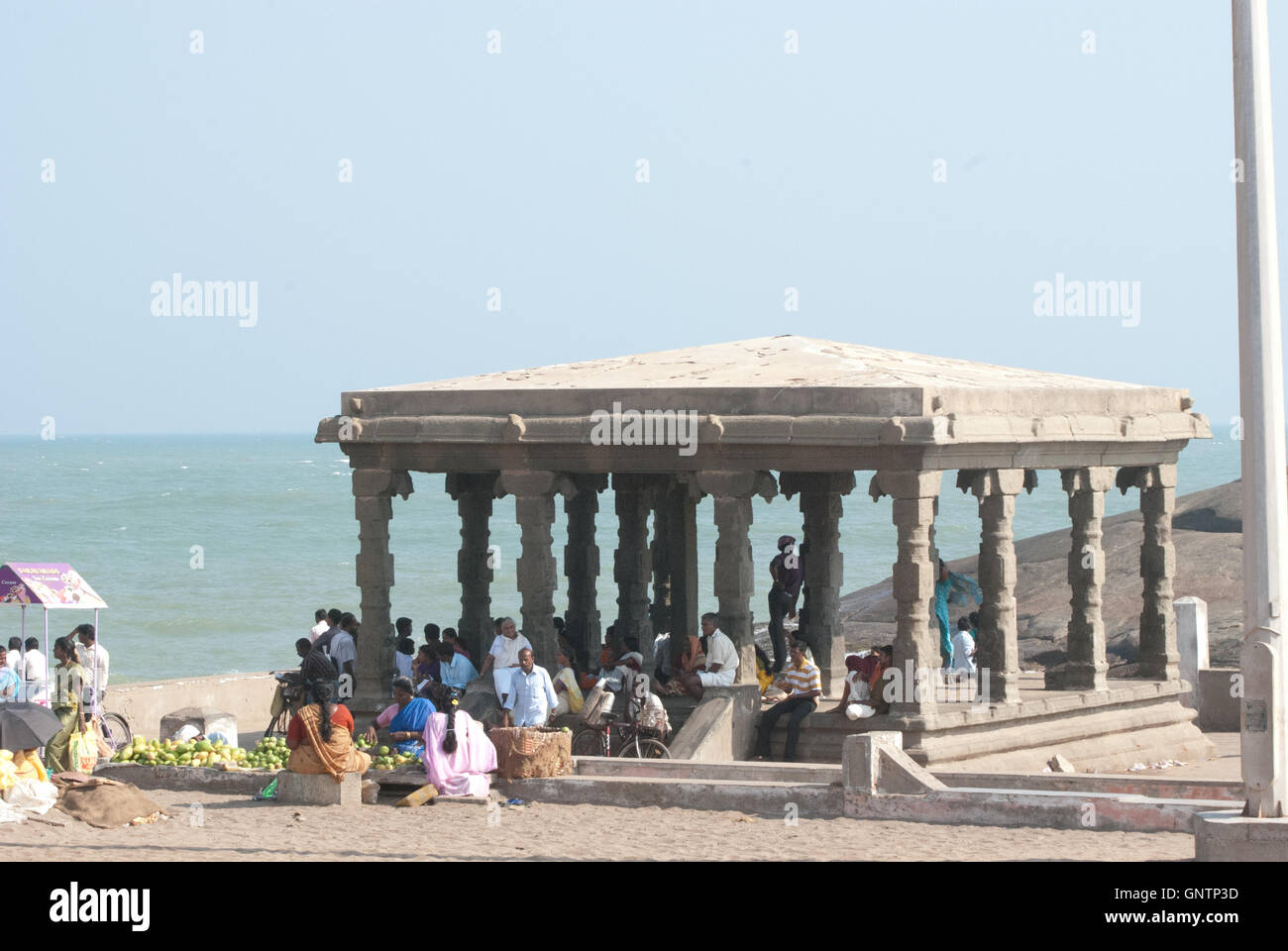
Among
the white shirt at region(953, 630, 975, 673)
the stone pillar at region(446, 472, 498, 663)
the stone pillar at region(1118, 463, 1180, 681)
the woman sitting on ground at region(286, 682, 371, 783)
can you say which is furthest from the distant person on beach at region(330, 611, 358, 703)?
the stone pillar at region(1118, 463, 1180, 681)

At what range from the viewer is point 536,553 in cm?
2216

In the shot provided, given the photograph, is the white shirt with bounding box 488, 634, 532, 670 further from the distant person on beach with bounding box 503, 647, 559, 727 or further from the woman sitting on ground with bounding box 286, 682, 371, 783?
the woman sitting on ground with bounding box 286, 682, 371, 783

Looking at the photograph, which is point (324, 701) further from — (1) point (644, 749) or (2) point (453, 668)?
(2) point (453, 668)

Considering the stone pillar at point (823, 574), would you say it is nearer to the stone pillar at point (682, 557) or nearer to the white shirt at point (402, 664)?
the stone pillar at point (682, 557)

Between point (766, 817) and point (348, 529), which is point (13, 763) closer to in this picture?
point (766, 817)

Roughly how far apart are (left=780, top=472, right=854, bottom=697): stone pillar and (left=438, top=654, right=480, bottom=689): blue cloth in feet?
16.5

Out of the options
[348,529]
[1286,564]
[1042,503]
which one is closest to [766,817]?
[1286,564]

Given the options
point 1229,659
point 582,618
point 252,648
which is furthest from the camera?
point 252,648

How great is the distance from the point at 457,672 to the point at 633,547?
190 inches

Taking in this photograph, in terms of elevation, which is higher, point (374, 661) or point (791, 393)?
point (791, 393)

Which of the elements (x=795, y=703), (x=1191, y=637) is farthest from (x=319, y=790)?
(x=1191, y=637)

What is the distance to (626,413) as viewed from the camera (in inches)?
823

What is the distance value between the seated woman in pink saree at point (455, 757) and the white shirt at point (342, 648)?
5.89m

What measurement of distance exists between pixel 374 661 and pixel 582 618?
408 cm
